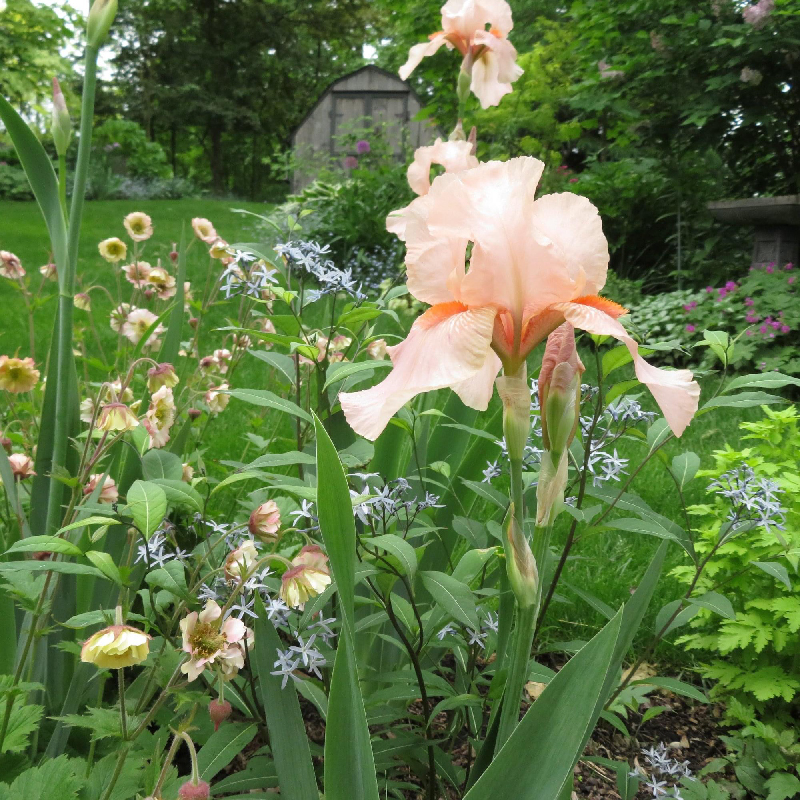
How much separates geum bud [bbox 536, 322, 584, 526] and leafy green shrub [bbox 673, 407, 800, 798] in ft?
2.58

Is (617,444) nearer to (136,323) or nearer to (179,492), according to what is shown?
(136,323)

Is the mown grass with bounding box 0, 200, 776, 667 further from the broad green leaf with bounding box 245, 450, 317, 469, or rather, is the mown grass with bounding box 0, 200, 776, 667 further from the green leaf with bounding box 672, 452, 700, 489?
the broad green leaf with bounding box 245, 450, 317, 469

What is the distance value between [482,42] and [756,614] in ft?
4.64

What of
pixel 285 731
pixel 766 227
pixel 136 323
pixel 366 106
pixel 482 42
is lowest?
pixel 285 731

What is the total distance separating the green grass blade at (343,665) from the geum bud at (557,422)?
0.18 meters

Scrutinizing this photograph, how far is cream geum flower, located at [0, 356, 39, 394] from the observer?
1544mm

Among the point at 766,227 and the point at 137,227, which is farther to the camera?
the point at 766,227

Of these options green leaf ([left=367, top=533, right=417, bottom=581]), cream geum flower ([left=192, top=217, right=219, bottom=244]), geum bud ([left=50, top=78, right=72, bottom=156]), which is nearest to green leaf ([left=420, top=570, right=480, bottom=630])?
green leaf ([left=367, top=533, right=417, bottom=581])

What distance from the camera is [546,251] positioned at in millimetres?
634

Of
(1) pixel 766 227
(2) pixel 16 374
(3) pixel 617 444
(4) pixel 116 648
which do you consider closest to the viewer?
(4) pixel 116 648

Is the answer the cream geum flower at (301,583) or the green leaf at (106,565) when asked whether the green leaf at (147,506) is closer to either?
the green leaf at (106,565)

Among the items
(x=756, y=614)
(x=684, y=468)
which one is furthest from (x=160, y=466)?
(x=756, y=614)

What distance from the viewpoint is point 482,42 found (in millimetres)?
1607

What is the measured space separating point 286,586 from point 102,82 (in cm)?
2778
